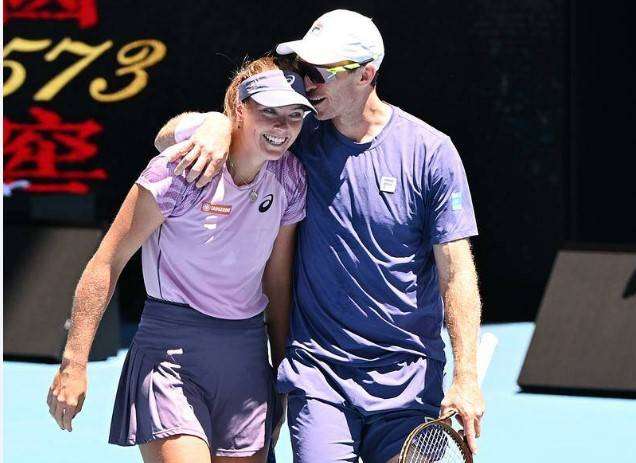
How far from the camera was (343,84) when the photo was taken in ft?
14.2

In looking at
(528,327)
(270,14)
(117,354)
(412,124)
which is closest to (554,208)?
(528,327)

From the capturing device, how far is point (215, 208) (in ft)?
14.0

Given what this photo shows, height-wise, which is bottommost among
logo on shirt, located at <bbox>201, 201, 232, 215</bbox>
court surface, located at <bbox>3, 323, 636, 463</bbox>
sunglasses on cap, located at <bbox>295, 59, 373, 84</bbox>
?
court surface, located at <bbox>3, 323, 636, 463</bbox>

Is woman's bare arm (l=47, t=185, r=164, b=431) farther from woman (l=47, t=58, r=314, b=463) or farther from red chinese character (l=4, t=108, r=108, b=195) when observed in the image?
red chinese character (l=4, t=108, r=108, b=195)

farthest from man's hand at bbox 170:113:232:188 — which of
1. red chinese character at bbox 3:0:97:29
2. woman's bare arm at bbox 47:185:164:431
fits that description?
red chinese character at bbox 3:0:97:29

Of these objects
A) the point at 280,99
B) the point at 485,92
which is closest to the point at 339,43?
the point at 280,99

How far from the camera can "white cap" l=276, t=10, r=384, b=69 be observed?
14.0 feet

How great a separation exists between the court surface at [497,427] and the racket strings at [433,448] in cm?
279

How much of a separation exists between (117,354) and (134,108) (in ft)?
6.41

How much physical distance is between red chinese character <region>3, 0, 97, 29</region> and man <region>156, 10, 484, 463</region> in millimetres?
6406

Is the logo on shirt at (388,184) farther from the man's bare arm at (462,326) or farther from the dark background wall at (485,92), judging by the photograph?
the dark background wall at (485,92)

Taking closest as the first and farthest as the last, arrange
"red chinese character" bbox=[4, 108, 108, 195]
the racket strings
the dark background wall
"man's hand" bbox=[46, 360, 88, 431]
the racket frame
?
the racket frame < the racket strings < "man's hand" bbox=[46, 360, 88, 431] < the dark background wall < "red chinese character" bbox=[4, 108, 108, 195]

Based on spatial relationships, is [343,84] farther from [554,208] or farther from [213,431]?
[554,208]

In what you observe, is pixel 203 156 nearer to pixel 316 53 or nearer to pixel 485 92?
pixel 316 53
